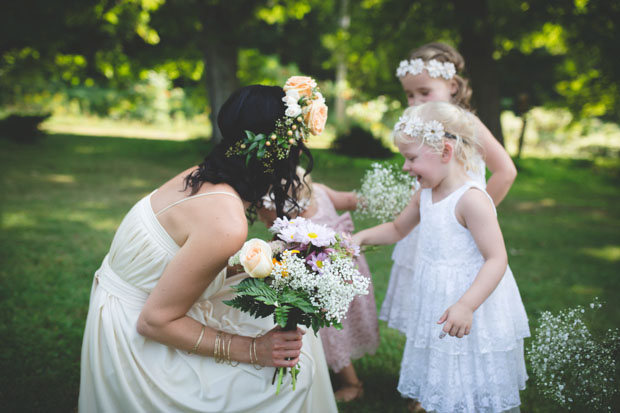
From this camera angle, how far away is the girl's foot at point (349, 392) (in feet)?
10.5

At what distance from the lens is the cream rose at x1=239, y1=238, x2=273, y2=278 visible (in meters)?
1.73

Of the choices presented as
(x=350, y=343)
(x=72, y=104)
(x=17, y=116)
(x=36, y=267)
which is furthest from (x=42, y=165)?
(x=72, y=104)

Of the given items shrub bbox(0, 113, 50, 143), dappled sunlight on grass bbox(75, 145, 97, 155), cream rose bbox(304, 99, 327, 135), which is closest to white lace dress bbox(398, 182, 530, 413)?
cream rose bbox(304, 99, 327, 135)

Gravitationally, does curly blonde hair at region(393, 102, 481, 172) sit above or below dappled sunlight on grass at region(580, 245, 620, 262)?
above

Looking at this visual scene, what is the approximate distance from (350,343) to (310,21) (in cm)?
1749

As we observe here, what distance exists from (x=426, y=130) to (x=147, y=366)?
187 cm

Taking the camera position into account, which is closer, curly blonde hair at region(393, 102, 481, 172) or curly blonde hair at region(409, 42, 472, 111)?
curly blonde hair at region(393, 102, 481, 172)

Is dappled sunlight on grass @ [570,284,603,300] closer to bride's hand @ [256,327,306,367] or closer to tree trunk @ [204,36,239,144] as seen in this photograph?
bride's hand @ [256,327,306,367]

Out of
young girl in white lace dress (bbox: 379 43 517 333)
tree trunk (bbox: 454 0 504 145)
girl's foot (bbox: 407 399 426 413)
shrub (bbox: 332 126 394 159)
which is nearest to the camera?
young girl in white lace dress (bbox: 379 43 517 333)

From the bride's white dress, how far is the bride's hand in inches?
3.5

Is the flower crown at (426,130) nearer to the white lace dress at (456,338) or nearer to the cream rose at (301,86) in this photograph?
the white lace dress at (456,338)

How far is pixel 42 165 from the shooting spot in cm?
1182

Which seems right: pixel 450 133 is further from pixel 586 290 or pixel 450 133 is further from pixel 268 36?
pixel 268 36

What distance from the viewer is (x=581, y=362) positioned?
2.04m
